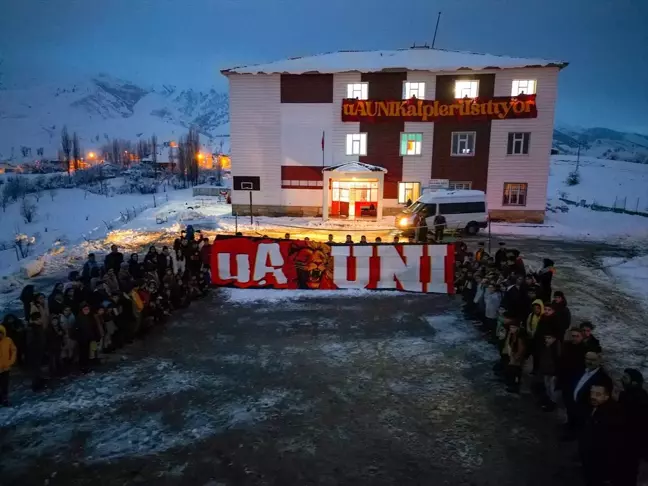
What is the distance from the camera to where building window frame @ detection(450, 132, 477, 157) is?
101ft

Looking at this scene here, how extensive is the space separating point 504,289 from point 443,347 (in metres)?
2.07

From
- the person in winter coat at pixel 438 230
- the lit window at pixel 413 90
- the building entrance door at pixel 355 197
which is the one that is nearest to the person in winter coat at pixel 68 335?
the person in winter coat at pixel 438 230

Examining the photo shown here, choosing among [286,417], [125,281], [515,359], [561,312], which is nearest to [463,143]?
[561,312]

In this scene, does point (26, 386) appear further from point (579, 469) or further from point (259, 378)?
point (579, 469)

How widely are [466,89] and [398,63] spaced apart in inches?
194

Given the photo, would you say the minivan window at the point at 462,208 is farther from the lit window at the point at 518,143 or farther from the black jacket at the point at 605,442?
the black jacket at the point at 605,442

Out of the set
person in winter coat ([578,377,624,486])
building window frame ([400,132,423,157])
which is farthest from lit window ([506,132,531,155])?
person in winter coat ([578,377,624,486])

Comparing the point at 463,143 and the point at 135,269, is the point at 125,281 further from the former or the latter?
the point at 463,143

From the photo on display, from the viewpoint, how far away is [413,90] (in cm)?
3080

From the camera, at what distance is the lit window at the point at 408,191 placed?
3134 cm

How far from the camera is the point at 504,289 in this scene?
1090 centimetres

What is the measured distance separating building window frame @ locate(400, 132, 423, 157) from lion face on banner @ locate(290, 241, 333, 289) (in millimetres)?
18397

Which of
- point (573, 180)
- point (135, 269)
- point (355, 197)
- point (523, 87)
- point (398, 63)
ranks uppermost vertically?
point (398, 63)

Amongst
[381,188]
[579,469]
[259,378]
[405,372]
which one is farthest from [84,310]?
[381,188]
